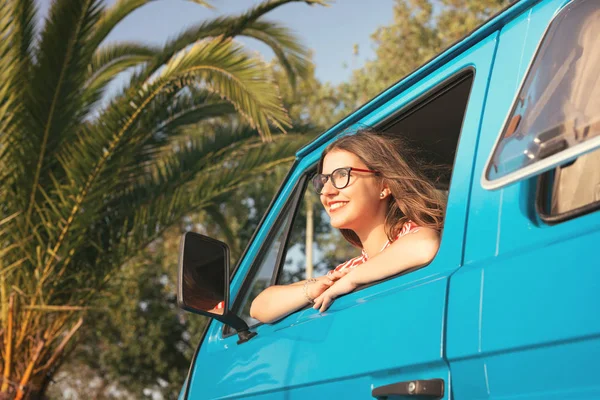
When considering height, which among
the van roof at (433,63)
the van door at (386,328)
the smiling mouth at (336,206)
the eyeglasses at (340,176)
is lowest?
the van door at (386,328)

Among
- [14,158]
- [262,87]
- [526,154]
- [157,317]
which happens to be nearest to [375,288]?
[526,154]

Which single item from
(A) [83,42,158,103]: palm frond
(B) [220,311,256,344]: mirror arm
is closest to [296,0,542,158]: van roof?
(B) [220,311,256,344]: mirror arm

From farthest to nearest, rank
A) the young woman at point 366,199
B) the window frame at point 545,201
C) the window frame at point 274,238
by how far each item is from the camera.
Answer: the window frame at point 274,238, the young woman at point 366,199, the window frame at point 545,201

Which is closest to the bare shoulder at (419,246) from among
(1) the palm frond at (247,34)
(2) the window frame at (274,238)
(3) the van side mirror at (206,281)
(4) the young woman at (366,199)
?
(4) the young woman at (366,199)

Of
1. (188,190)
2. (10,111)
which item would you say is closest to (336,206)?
(10,111)

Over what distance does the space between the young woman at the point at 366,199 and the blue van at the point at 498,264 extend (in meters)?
0.09

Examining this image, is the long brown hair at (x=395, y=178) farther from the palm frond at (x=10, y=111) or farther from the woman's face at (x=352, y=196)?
the palm frond at (x=10, y=111)

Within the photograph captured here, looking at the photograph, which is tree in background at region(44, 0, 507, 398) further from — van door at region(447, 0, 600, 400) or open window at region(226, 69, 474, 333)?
van door at region(447, 0, 600, 400)

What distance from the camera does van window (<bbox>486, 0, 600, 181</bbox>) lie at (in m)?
1.25

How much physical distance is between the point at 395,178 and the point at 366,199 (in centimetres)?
11

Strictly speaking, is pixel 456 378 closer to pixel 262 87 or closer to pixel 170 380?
pixel 262 87

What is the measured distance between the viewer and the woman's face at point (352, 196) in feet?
7.53

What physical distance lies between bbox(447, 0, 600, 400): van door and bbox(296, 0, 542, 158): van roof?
45mm

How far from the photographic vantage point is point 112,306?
20156 millimetres
